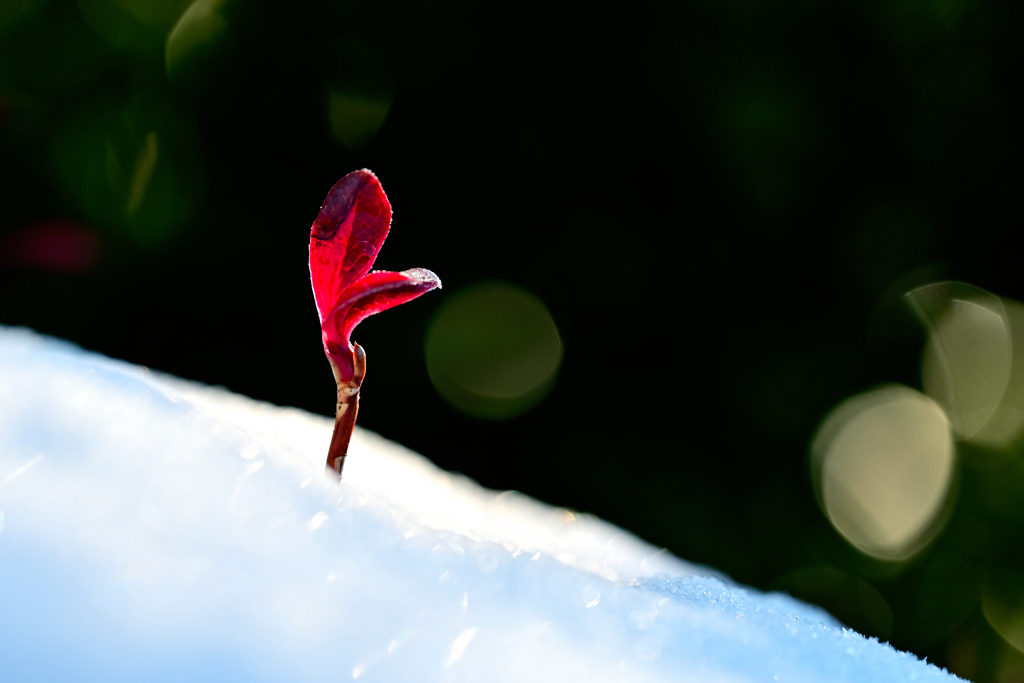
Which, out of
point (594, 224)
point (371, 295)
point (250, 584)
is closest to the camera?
point (250, 584)

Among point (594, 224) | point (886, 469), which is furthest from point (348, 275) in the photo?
point (886, 469)

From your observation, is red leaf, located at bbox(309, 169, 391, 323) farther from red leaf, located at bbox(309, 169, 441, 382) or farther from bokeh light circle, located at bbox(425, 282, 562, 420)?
bokeh light circle, located at bbox(425, 282, 562, 420)

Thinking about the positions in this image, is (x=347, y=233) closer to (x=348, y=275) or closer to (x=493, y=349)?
(x=348, y=275)

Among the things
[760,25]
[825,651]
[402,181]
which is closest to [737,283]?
[760,25]

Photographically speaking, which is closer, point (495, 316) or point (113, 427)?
point (113, 427)

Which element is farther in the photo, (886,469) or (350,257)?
(886,469)

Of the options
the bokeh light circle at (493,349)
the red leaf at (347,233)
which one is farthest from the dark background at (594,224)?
the red leaf at (347,233)

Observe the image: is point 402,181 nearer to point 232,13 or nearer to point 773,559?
point 232,13

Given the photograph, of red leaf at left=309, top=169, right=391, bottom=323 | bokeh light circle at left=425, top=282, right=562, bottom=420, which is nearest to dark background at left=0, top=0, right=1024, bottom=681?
bokeh light circle at left=425, top=282, right=562, bottom=420
